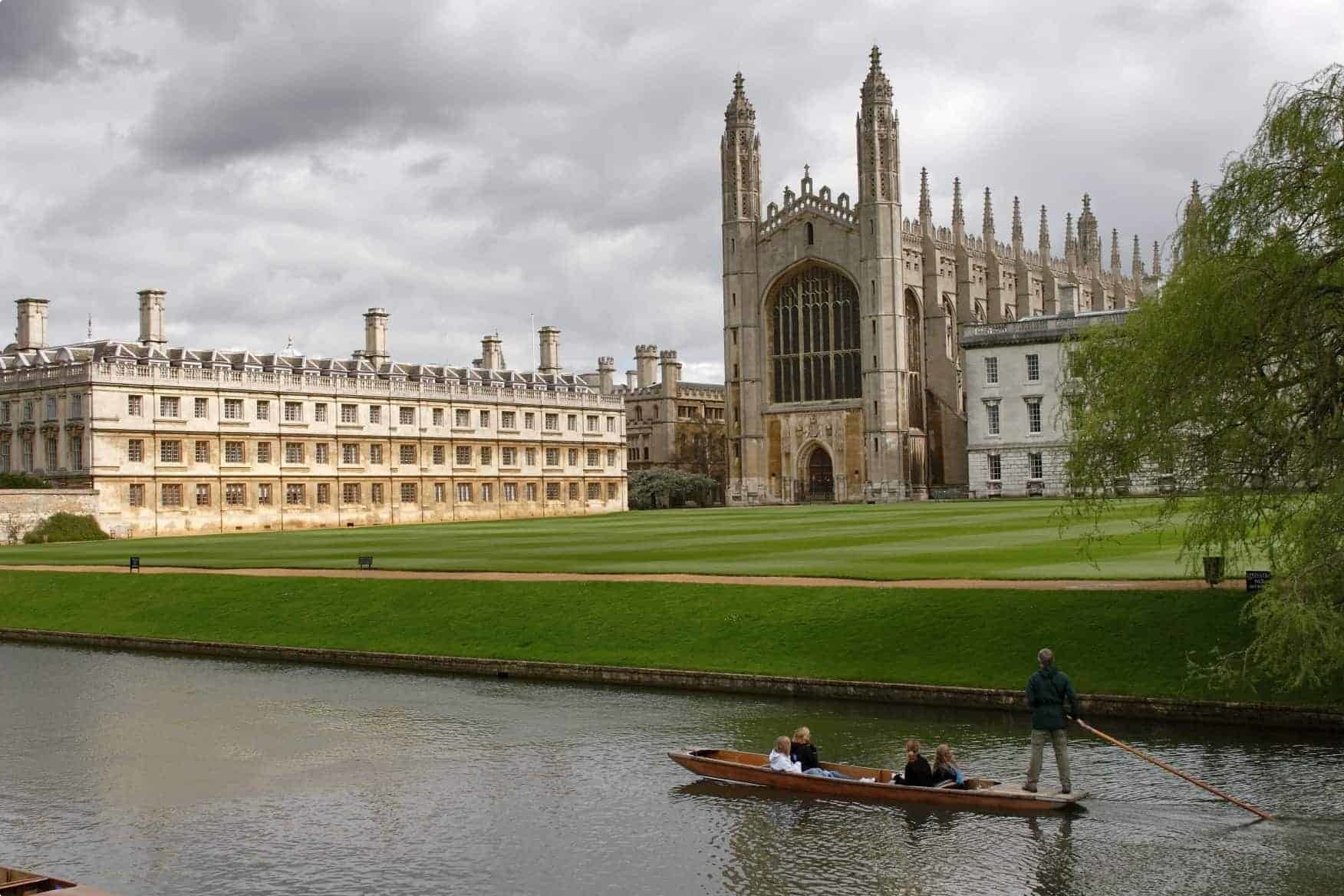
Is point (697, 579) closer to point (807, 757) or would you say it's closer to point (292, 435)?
point (807, 757)

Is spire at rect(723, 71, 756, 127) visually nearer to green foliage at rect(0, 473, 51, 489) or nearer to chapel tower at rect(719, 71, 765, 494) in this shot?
chapel tower at rect(719, 71, 765, 494)

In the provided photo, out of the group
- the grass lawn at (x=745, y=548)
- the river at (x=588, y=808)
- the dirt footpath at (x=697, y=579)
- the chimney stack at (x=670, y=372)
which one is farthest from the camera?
the chimney stack at (x=670, y=372)

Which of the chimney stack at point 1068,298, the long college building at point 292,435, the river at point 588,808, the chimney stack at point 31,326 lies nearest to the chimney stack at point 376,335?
the long college building at point 292,435

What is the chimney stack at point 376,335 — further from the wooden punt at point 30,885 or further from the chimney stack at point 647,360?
the wooden punt at point 30,885

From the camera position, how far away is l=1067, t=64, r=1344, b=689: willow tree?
55.9ft

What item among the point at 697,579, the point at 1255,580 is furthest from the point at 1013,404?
the point at 1255,580

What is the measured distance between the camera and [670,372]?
4459 inches

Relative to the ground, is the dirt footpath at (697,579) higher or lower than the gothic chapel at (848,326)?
lower

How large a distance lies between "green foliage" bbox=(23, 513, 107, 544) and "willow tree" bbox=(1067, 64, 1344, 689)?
49170 mm

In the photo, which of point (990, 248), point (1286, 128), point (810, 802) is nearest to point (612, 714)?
point (810, 802)

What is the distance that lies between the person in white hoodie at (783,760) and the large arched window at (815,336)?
3010 inches

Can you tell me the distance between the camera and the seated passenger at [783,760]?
1606cm

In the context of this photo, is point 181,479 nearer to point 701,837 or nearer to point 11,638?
point 11,638

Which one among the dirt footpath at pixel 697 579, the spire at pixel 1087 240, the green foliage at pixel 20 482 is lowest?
the dirt footpath at pixel 697 579
